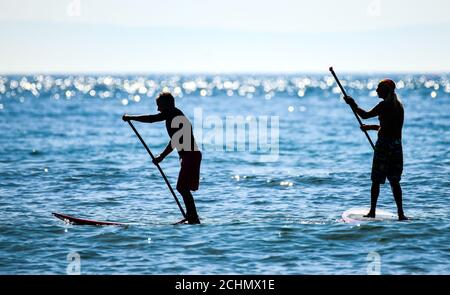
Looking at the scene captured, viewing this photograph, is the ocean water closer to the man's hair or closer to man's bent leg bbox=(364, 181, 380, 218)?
man's bent leg bbox=(364, 181, 380, 218)

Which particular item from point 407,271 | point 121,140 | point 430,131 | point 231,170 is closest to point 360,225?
point 407,271

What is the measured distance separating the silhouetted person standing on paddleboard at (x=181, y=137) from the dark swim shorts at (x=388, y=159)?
276cm

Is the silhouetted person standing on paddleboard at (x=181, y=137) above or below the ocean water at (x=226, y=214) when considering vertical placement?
above

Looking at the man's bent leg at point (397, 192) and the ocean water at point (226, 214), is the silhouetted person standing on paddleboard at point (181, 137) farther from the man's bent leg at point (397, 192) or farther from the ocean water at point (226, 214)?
the man's bent leg at point (397, 192)

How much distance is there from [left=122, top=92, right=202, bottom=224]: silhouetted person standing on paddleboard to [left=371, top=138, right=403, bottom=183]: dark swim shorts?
2.76 metres

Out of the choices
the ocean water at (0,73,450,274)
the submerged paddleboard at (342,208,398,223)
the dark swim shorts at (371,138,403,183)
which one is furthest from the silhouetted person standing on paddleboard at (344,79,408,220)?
the ocean water at (0,73,450,274)

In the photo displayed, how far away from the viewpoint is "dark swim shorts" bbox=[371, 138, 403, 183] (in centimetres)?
1250

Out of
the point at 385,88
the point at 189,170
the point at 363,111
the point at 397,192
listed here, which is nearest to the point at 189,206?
the point at 189,170

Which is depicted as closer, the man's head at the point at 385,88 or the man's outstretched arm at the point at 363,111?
the man's outstretched arm at the point at 363,111

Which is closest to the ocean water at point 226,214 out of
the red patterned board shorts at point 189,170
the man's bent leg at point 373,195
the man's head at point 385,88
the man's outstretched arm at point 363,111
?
the man's bent leg at point 373,195

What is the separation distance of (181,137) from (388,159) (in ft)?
10.5

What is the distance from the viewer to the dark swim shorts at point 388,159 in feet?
41.0

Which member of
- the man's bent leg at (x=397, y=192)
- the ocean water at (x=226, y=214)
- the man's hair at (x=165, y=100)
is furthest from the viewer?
the man's bent leg at (x=397, y=192)
